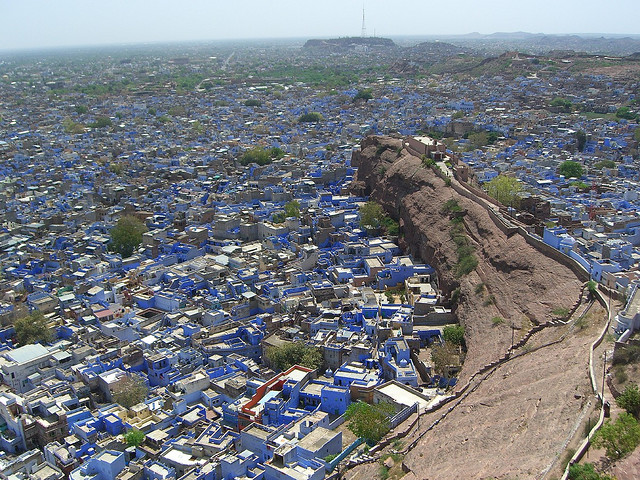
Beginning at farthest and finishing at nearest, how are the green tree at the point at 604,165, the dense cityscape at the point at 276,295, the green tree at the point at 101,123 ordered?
1. the green tree at the point at 101,123
2. the green tree at the point at 604,165
3. the dense cityscape at the point at 276,295

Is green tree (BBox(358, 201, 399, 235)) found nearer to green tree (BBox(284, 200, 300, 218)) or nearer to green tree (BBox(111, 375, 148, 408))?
green tree (BBox(284, 200, 300, 218))

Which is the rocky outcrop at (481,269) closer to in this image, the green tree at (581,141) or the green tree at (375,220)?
the green tree at (375,220)

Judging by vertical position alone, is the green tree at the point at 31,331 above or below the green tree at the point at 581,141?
below

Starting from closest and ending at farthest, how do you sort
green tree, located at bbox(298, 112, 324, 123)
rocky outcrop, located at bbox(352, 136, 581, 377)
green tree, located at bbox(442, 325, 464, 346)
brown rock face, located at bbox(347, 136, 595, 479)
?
brown rock face, located at bbox(347, 136, 595, 479) < rocky outcrop, located at bbox(352, 136, 581, 377) < green tree, located at bbox(442, 325, 464, 346) < green tree, located at bbox(298, 112, 324, 123)

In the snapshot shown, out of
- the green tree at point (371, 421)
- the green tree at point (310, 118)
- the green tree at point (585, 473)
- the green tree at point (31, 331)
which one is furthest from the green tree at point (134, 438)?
the green tree at point (310, 118)

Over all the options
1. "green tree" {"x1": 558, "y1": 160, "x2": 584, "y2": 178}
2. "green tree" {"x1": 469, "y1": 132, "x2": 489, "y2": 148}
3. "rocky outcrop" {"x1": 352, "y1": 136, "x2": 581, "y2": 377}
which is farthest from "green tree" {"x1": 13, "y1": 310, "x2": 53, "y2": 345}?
"green tree" {"x1": 469, "y1": 132, "x2": 489, "y2": 148}

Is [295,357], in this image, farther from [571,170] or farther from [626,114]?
[626,114]

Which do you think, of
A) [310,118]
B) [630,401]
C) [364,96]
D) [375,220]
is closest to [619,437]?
[630,401]
